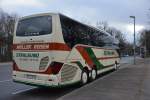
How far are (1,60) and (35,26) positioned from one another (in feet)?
152

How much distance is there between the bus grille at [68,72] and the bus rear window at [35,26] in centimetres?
161

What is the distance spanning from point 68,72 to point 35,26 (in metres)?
2.27

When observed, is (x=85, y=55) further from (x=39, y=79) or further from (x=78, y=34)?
(x=39, y=79)

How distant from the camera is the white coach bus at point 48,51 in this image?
38.8ft

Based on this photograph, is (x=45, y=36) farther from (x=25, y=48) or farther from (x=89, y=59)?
(x=89, y=59)

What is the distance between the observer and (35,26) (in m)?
12.5

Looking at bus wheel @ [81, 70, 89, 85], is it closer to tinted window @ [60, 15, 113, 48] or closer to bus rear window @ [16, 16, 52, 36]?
tinted window @ [60, 15, 113, 48]

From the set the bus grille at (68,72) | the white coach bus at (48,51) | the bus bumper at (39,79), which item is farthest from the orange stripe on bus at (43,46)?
the bus bumper at (39,79)

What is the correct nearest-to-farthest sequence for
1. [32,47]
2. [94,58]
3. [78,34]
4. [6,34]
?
[32,47] → [78,34] → [94,58] → [6,34]

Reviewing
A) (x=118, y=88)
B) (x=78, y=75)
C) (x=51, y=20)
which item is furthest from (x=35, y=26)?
(x=118, y=88)

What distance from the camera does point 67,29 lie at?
13.0 m

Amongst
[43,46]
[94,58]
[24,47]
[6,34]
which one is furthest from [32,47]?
[6,34]

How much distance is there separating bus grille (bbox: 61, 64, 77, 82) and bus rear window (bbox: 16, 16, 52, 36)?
5.27 feet

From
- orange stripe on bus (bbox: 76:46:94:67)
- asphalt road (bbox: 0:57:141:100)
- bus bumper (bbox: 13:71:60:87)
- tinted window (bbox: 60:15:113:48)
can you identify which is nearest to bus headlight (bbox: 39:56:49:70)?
bus bumper (bbox: 13:71:60:87)
